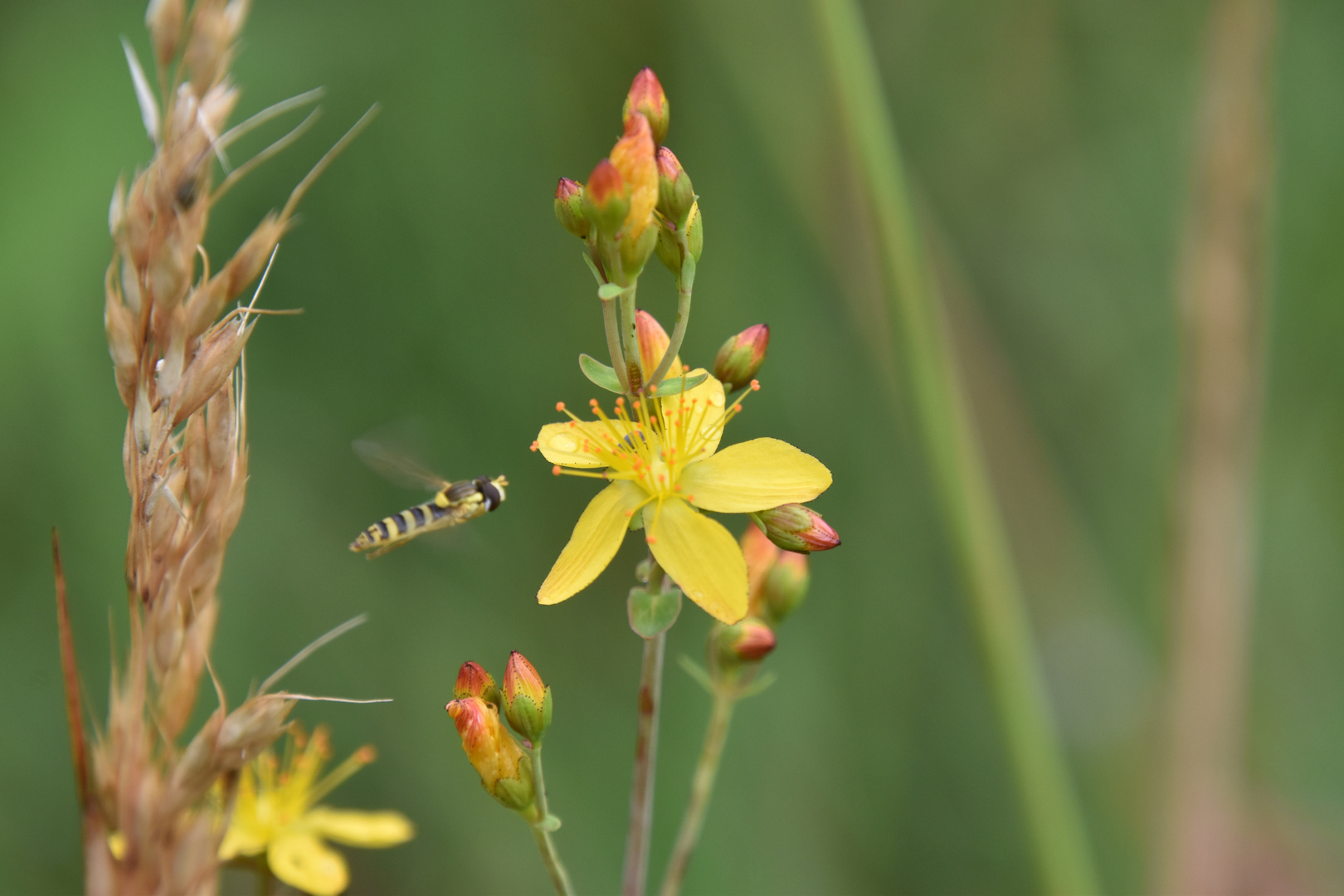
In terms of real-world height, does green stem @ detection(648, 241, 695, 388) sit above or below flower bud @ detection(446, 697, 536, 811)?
above

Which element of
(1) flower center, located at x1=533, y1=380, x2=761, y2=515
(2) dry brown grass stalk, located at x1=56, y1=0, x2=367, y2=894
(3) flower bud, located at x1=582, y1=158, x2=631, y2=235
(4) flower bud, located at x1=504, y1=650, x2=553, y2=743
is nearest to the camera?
(2) dry brown grass stalk, located at x1=56, y1=0, x2=367, y2=894

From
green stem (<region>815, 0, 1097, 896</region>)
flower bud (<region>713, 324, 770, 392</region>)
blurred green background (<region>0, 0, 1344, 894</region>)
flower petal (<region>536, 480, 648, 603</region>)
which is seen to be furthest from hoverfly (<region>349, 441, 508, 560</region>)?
blurred green background (<region>0, 0, 1344, 894</region>)

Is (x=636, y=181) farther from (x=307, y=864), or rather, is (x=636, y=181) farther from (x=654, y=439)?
(x=307, y=864)

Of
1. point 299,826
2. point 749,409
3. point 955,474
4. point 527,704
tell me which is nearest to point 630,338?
point 527,704

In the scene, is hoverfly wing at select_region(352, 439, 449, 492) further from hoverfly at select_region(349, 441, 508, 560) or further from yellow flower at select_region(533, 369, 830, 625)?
yellow flower at select_region(533, 369, 830, 625)

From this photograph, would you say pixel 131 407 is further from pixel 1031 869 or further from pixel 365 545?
pixel 1031 869

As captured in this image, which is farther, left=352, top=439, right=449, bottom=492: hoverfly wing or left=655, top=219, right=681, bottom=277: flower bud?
left=352, top=439, right=449, bottom=492: hoverfly wing
